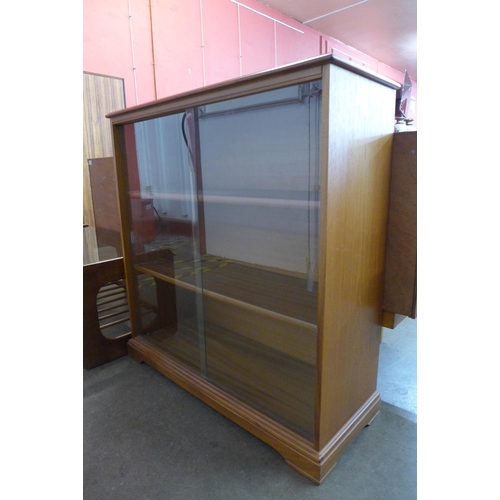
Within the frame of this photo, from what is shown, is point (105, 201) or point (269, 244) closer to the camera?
point (269, 244)

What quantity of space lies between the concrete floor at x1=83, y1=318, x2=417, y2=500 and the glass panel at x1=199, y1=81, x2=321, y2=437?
0.16m

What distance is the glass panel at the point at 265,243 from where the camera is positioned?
1.25m

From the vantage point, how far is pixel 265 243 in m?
1.54

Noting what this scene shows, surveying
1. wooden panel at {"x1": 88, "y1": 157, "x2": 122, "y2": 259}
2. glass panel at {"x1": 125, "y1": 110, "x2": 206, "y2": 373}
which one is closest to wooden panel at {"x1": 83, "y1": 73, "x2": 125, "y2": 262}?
wooden panel at {"x1": 88, "y1": 157, "x2": 122, "y2": 259}

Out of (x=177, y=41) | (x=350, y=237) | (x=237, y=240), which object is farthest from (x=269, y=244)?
(x=177, y=41)

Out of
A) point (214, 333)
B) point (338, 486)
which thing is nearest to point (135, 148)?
point (214, 333)

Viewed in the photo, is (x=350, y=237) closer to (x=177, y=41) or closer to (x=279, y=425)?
(x=279, y=425)

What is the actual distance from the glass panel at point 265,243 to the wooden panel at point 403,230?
0.29m

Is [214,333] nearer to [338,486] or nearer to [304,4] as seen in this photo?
[338,486]

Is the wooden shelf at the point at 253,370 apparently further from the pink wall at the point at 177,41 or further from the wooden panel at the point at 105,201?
the pink wall at the point at 177,41

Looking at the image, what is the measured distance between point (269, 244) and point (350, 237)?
1.51ft

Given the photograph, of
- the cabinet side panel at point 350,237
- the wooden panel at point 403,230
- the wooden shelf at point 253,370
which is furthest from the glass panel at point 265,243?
the wooden panel at point 403,230

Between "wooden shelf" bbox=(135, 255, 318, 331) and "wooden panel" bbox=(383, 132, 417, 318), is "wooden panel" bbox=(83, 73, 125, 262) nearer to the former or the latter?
"wooden shelf" bbox=(135, 255, 318, 331)
